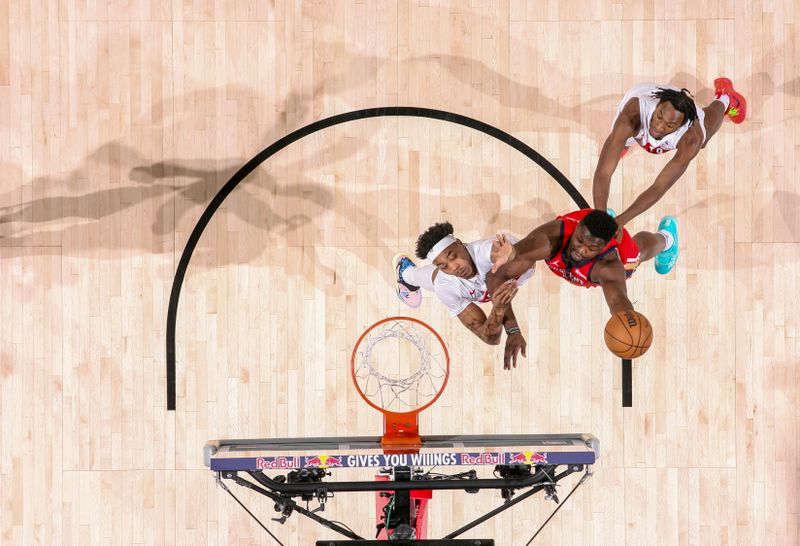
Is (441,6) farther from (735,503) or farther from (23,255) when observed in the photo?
(735,503)

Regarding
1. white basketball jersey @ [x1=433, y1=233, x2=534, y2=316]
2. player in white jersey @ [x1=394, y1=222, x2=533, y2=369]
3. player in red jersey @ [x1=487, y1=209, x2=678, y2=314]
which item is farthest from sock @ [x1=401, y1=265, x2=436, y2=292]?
player in red jersey @ [x1=487, y1=209, x2=678, y2=314]

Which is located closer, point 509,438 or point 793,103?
point 509,438

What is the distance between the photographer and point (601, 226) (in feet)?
16.3

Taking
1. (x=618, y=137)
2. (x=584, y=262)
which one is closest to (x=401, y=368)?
(x=584, y=262)

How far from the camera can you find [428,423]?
689cm

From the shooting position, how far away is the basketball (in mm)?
4820

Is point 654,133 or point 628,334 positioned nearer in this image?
point 628,334

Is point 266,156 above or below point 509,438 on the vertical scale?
above

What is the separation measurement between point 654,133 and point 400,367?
3.03 metres

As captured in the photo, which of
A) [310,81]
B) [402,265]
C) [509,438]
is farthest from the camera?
[310,81]

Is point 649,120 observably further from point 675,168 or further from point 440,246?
point 440,246

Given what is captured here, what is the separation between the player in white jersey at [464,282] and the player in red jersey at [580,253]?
0.15 metres

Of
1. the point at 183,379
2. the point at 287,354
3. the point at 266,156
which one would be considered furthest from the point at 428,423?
the point at 266,156

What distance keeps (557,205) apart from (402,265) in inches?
65.4
